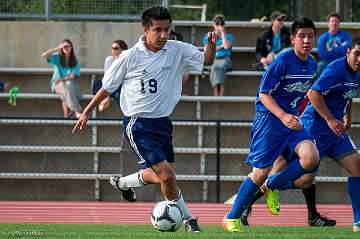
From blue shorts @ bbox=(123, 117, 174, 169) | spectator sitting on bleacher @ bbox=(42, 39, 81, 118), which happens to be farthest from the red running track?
blue shorts @ bbox=(123, 117, 174, 169)

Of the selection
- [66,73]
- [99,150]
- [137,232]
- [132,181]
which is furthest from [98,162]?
[137,232]

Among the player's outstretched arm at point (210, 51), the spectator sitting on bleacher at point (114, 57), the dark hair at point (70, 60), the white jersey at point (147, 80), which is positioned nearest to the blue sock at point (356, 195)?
the player's outstretched arm at point (210, 51)

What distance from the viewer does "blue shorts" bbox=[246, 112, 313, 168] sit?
11.1 metres

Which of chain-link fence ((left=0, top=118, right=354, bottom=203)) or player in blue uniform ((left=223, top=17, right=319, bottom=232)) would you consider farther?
chain-link fence ((left=0, top=118, right=354, bottom=203))

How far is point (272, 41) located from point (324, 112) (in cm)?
790

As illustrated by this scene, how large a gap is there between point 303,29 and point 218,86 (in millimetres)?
8160

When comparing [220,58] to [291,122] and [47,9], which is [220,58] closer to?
[47,9]

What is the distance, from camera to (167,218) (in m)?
10.4

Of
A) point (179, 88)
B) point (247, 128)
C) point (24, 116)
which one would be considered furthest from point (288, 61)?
point (24, 116)

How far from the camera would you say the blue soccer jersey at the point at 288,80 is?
36.3 feet

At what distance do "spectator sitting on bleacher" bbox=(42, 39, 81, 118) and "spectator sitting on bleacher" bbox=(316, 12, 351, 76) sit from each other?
410 centimetres

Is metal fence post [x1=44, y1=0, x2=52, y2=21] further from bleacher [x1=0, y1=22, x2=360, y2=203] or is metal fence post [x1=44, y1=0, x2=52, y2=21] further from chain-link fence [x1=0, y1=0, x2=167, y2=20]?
bleacher [x1=0, y1=22, x2=360, y2=203]

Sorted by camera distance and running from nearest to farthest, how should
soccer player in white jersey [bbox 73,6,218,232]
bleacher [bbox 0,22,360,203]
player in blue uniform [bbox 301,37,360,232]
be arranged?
soccer player in white jersey [bbox 73,6,218,232] → player in blue uniform [bbox 301,37,360,232] → bleacher [bbox 0,22,360,203]

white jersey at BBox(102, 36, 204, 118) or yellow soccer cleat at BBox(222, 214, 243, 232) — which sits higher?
white jersey at BBox(102, 36, 204, 118)
